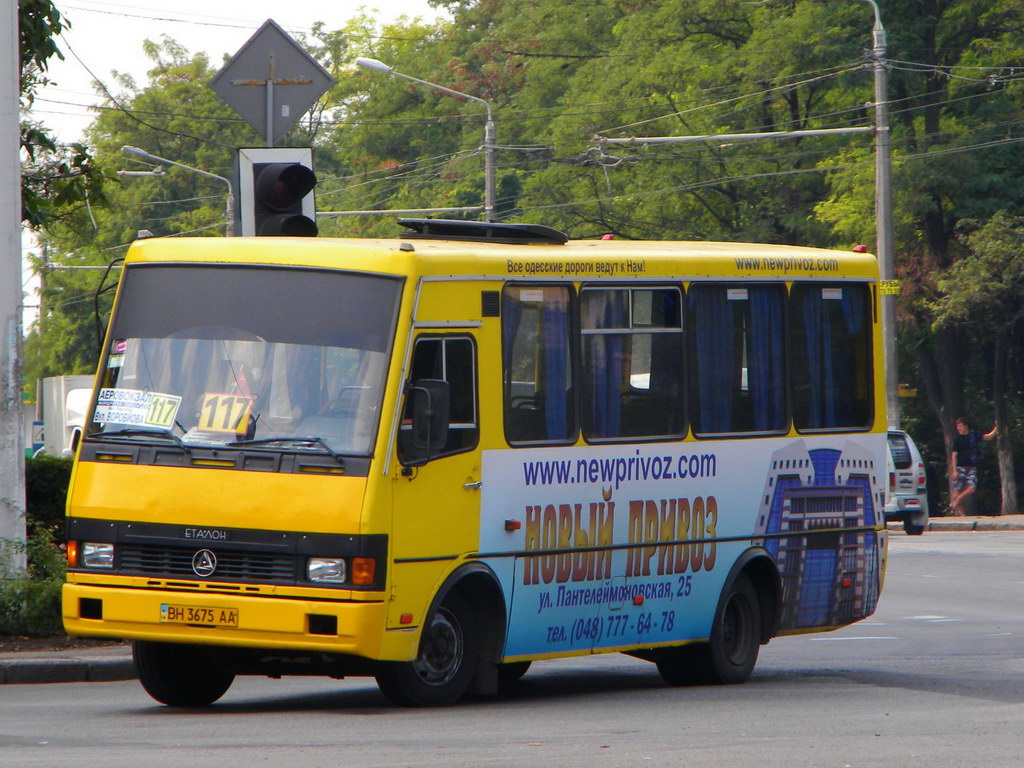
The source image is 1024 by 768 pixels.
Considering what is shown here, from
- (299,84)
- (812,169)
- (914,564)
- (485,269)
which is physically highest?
(812,169)

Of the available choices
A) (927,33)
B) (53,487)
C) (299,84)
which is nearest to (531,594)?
(299,84)

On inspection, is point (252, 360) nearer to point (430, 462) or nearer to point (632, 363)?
point (430, 462)

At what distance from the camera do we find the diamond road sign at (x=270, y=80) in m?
13.4

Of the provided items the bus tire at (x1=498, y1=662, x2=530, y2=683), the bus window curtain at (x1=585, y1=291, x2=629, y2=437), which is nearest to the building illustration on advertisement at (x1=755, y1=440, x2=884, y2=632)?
the bus window curtain at (x1=585, y1=291, x2=629, y2=437)

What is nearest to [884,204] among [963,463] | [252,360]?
[963,463]

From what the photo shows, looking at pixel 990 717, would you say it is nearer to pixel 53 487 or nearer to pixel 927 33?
pixel 53 487

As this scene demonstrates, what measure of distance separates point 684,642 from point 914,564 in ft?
41.3

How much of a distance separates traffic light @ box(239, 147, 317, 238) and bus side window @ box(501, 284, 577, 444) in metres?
2.52

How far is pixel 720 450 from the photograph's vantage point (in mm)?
12078

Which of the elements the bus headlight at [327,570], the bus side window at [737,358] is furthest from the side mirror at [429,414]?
the bus side window at [737,358]

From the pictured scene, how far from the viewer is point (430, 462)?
9.98 m

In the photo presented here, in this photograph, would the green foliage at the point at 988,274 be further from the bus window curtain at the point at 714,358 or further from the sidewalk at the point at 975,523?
the bus window curtain at the point at 714,358

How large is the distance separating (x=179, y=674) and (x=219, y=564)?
3.85 feet

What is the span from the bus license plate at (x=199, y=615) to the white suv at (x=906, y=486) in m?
21.4
